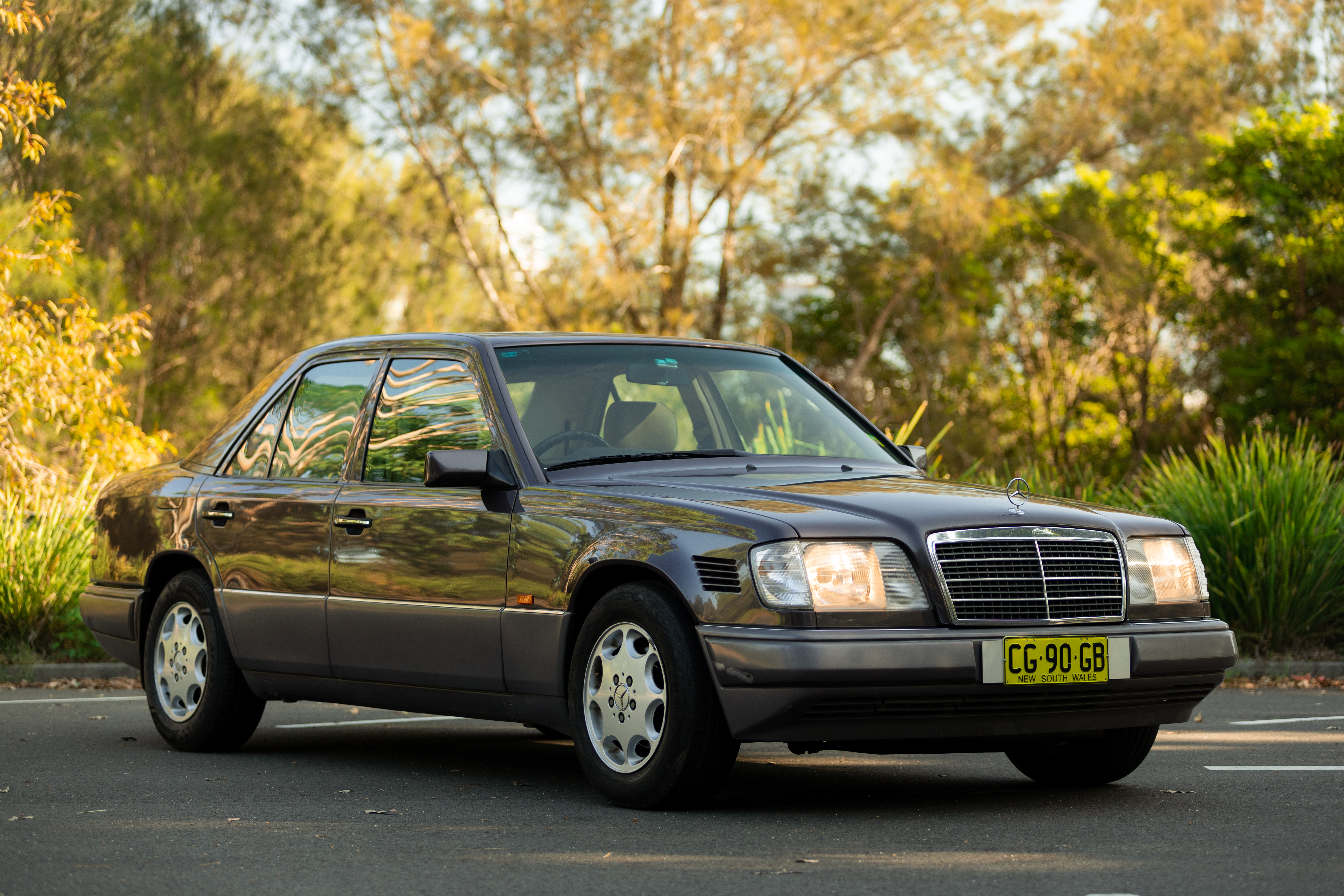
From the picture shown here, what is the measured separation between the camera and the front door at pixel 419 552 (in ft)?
21.0

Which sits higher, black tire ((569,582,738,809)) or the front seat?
the front seat

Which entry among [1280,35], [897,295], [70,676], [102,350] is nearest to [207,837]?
[70,676]

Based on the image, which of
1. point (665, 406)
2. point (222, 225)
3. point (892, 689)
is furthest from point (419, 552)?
point (222, 225)

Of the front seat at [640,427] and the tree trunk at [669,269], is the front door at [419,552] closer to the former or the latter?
the front seat at [640,427]

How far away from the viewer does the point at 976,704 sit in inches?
220

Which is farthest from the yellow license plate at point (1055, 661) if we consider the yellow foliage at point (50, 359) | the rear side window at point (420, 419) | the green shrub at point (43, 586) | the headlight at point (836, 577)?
the yellow foliage at point (50, 359)

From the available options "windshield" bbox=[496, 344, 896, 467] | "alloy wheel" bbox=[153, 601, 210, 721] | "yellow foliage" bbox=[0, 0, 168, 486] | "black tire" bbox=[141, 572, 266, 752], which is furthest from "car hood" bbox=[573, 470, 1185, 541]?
"yellow foliage" bbox=[0, 0, 168, 486]

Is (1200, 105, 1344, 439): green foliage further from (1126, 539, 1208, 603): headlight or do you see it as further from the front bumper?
the front bumper

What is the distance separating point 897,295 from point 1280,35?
10686 mm

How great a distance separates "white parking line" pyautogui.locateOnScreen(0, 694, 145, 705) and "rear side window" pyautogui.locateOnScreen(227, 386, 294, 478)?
11.1 ft

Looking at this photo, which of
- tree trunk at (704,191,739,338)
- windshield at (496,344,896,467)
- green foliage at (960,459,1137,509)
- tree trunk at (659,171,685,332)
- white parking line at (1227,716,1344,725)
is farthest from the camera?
tree trunk at (704,191,739,338)

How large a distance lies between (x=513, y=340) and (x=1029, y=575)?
238cm

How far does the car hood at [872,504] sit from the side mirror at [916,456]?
67 centimetres

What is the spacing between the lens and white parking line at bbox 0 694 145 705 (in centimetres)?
1051
